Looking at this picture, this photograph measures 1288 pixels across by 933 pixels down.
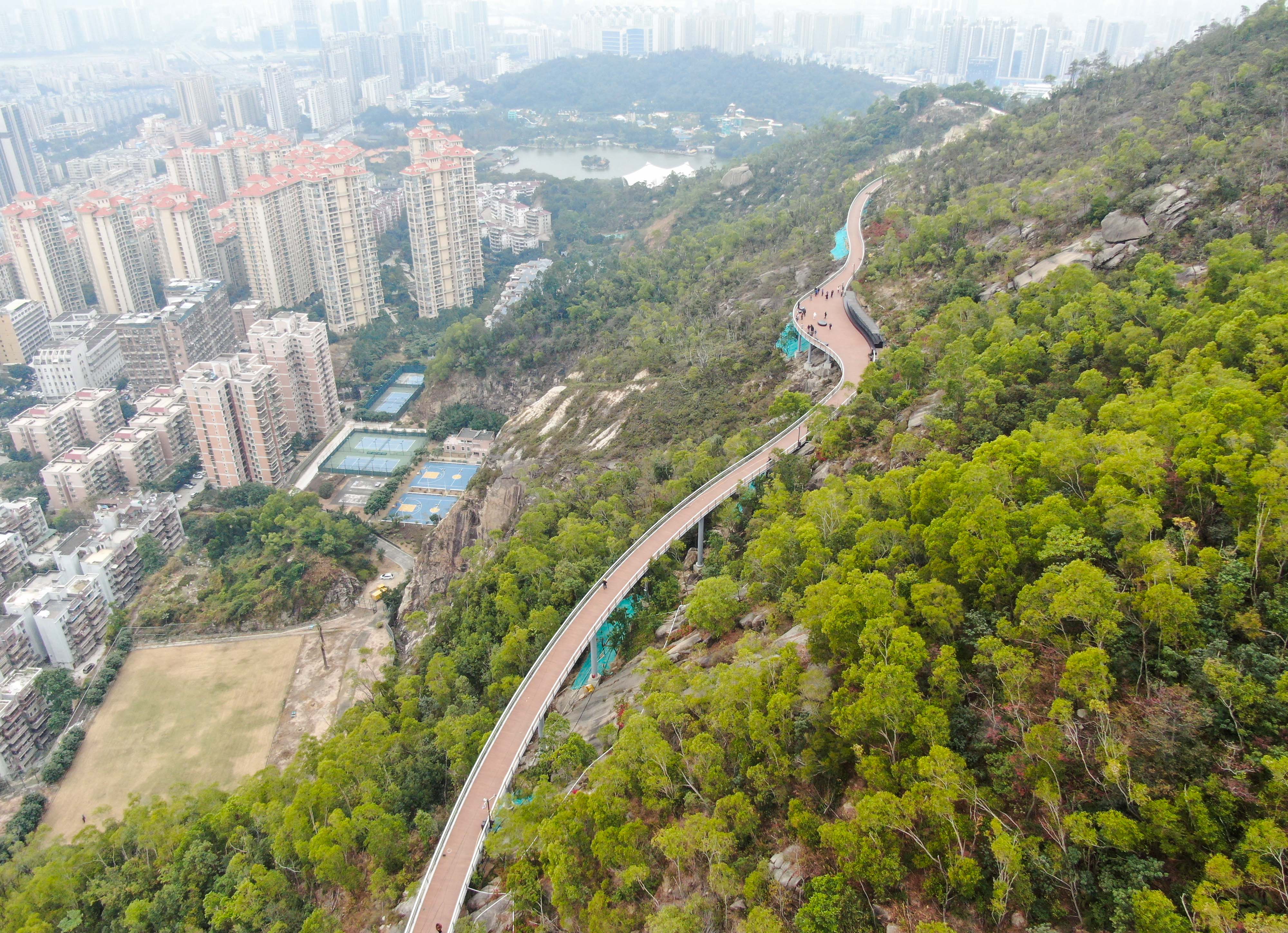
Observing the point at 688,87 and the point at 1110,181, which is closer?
the point at 1110,181

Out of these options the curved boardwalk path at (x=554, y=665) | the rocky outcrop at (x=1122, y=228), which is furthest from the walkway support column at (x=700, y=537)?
the rocky outcrop at (x=1122, y=228)

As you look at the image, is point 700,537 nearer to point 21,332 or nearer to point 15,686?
point 15,686

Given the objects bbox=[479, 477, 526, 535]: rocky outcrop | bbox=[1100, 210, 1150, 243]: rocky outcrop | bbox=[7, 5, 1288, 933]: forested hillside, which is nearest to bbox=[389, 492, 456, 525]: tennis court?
bbox=[479, 477, 526, 535]: rocky outcrop

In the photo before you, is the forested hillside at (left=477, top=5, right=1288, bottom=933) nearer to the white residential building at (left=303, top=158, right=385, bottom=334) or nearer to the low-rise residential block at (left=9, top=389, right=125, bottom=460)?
the low-rise residential block at (left=9, top=389, right=125, bottom=460)

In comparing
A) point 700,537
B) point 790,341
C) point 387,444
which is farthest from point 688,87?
point 700,537

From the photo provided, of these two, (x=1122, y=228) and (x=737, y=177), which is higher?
(x=1122, y=228)

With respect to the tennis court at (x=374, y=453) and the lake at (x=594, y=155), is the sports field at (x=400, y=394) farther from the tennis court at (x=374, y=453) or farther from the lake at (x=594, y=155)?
the lake at (x=594, y=155)

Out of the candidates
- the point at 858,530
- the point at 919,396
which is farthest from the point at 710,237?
the point at 858,530

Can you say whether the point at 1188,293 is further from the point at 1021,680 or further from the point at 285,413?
the point at 285,413
